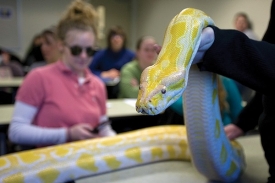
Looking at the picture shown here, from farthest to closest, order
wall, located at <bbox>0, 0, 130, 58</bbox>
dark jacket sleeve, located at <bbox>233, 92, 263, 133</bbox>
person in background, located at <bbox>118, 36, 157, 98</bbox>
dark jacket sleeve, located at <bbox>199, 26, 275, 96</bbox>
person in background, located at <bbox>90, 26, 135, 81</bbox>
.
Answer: wall, located at <bbox>0, 0, 130, 58</bbox>
person in background, located at <bbox>90, 26, 135, 81</bbox>
person in background, located at <bbox>118, 36, 157, 98</bbox>
dark jacket sleeve, located at <bbox>233, 92, 263, 133</bbox>
dark jacket sleeve, located at <bbox>199, 26, 275, 96</bbox>

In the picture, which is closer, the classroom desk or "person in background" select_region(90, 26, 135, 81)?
the classroom desk

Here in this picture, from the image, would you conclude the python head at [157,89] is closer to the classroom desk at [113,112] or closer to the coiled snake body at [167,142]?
the coiled snake body at [167,142]

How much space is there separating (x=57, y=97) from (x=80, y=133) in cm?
22

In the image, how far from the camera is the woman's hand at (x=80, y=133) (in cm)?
122

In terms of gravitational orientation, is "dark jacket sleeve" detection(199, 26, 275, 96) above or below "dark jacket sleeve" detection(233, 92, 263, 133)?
above

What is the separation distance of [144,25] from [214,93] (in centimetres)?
500

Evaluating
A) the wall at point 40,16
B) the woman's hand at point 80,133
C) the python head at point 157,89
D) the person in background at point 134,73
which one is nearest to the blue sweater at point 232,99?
the woman's hand at point 80,133

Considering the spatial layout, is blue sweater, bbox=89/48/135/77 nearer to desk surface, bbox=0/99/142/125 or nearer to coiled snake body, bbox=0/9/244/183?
desk surface, bbox=0/99/142/125

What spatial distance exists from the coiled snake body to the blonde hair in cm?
61

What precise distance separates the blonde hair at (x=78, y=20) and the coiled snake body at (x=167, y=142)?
1.99 feet

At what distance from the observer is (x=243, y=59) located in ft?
2.06

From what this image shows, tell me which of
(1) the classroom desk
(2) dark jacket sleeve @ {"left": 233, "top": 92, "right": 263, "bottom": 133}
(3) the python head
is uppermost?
(3) the python head

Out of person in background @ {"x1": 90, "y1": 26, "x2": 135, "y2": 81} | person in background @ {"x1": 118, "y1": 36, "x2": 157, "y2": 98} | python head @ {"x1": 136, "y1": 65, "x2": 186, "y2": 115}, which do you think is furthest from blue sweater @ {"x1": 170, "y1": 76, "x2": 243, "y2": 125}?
person in background @ {"x1": 90, "y1": 26, "x2": 135, "y2": 81}

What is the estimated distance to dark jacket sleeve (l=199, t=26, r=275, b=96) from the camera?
620 millimetres
